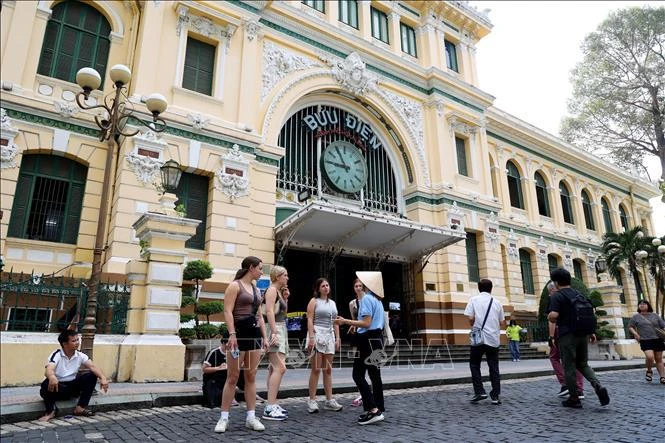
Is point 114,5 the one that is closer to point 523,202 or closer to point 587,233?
point 523,202

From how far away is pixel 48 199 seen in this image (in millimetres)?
11781

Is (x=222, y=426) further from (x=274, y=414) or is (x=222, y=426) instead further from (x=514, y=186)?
(x=514, y=186)

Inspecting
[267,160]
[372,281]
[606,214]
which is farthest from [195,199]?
[606,214]

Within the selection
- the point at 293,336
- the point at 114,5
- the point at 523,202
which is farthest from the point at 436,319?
the point at 114,5

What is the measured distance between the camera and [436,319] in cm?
1747

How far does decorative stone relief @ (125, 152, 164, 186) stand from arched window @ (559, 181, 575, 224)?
81.2 feet

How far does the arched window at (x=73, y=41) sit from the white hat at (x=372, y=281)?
36.9ft

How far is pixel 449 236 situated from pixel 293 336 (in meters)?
6.64

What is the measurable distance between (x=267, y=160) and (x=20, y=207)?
22.5 ft

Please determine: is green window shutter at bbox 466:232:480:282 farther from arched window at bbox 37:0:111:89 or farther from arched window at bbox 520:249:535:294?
arched window at bbox 37:0:111:89

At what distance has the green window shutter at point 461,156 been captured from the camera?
2080 centimetres

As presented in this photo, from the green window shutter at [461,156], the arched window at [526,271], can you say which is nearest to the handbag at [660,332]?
the green window shutter at [461,156]

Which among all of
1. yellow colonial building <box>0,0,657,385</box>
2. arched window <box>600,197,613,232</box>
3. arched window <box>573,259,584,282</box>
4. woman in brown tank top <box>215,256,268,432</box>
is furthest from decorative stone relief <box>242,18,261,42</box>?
arched window <box>600,197,613,232</box>

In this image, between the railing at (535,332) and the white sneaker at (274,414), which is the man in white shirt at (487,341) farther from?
the railing at (535,332)
